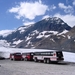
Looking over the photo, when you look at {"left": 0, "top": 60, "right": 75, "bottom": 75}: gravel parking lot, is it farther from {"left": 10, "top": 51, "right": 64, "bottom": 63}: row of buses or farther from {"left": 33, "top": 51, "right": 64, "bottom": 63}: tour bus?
{"left": 10, "top": 51, "right": 64, "bottom": 63}: row of buses

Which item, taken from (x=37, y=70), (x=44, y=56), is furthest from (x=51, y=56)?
(x=37, y=70)

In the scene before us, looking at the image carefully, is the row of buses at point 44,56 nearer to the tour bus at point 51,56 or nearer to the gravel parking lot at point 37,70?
the tour bus at point 51,56

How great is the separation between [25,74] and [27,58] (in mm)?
26802

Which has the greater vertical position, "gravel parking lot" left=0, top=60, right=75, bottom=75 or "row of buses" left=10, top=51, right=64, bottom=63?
"row of buses" left=10, top=51, right=64, bottom=63

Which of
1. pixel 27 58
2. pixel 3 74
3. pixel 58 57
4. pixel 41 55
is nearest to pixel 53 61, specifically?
pixel 58 57

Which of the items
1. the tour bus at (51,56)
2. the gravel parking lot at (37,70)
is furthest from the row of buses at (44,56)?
the gravel parking lot at (37,70)

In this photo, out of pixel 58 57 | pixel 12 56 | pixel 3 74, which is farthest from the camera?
pixel 12 56

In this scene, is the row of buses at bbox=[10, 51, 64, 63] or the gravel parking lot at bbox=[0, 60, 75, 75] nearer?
the gravel parking lot at bbox=[0, 60, 75, 75]

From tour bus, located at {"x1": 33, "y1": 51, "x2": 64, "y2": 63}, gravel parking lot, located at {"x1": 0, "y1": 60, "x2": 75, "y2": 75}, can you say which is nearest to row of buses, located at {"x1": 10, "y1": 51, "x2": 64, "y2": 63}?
tour bus, located at {"x1": 33, "y1": 51, "x2": 64, "y2": 63}

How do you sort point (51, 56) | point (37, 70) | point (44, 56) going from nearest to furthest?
point (37, 70) < point (51, 56) < point (44, 56)

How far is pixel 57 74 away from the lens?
19.6 meters

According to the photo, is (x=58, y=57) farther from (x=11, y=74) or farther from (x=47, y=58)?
(x=11, y=74)

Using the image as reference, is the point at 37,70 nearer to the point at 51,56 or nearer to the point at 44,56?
the point at 51,56

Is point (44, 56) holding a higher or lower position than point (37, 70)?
higher
